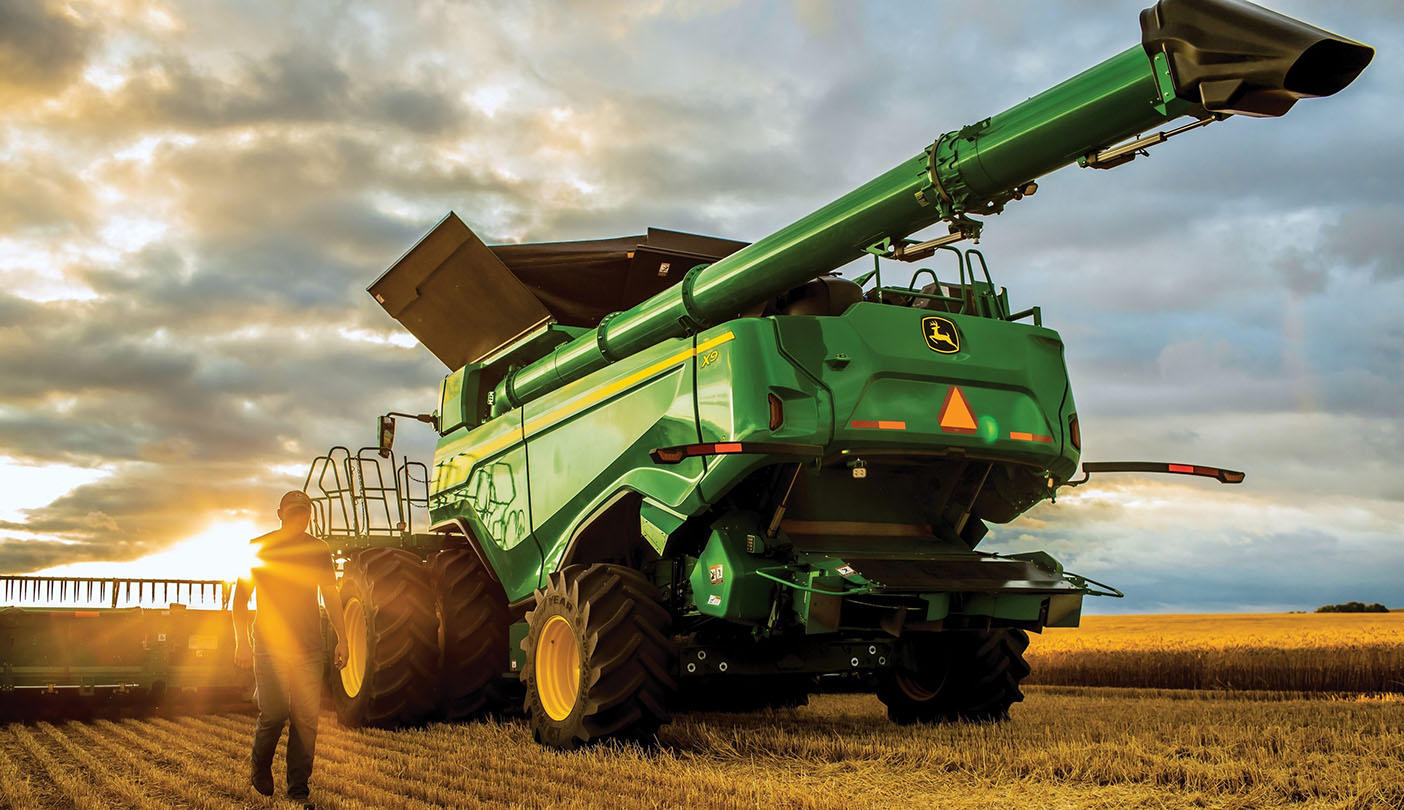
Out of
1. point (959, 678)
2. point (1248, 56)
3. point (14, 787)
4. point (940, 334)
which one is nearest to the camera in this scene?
point (1248, 56)

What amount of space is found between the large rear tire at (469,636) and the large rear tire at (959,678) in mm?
3124

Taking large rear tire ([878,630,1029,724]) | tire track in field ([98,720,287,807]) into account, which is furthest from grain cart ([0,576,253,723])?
large rear tire ([878,630,1029,724])

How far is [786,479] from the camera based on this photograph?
7000 mm

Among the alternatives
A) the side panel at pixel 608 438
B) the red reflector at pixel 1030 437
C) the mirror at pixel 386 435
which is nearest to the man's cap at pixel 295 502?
the side panel at pixel 608 438

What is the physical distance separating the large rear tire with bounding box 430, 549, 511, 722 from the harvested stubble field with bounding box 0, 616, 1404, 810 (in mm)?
443

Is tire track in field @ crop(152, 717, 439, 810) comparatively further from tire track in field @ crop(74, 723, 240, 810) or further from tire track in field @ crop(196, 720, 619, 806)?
tire track in field @ crop(74, 723, 240, 810)

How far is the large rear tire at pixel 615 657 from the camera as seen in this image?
689 centimetres

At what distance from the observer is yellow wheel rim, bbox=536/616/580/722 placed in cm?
747

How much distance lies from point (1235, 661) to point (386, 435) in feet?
31.9

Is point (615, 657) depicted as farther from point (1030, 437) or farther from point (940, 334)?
point (1030, 437)

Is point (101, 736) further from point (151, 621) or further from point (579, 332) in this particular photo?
point (579, 332)

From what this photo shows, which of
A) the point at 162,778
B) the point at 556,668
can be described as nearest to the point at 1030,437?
the point at 556,668

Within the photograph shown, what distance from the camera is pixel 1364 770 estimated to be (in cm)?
535

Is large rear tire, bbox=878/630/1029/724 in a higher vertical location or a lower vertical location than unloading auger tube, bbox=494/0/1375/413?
lower
